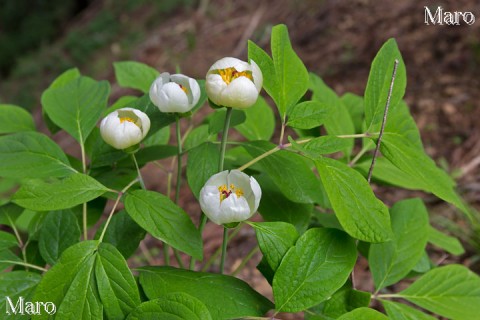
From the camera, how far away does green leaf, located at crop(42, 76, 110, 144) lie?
2.68 feet

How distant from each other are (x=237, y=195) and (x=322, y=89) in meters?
0.35

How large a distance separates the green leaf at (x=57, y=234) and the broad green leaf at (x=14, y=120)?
255 mm

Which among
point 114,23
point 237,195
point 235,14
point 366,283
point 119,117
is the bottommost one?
point 366,283

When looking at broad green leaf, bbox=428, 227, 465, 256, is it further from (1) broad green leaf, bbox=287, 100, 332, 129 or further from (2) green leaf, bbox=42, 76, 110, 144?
(2) green leaf, bbox=42, 76, 110, 144

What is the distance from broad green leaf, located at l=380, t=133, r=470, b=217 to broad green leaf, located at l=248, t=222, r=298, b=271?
17 cm

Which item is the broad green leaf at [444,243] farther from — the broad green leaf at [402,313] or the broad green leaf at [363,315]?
the broad green leaf at [363,315]

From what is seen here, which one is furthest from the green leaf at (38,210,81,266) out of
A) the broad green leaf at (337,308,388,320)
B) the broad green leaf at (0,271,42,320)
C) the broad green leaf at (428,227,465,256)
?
the broad green leaf at (428,227,465,256)

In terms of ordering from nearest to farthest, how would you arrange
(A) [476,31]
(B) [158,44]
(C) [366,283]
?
(C) [366,283]
(A) [476,31]
(B) [158,44]

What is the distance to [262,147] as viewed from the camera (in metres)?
0.72

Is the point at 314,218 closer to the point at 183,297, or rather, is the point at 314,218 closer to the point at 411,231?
the point at 411,231

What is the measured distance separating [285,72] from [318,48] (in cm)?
221

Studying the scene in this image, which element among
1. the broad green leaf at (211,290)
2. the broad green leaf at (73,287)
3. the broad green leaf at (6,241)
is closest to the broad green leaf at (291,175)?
the broad green leaf at (211,290)

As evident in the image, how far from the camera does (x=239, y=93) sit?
0.64m

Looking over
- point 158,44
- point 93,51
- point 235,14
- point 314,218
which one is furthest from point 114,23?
point 314,218
